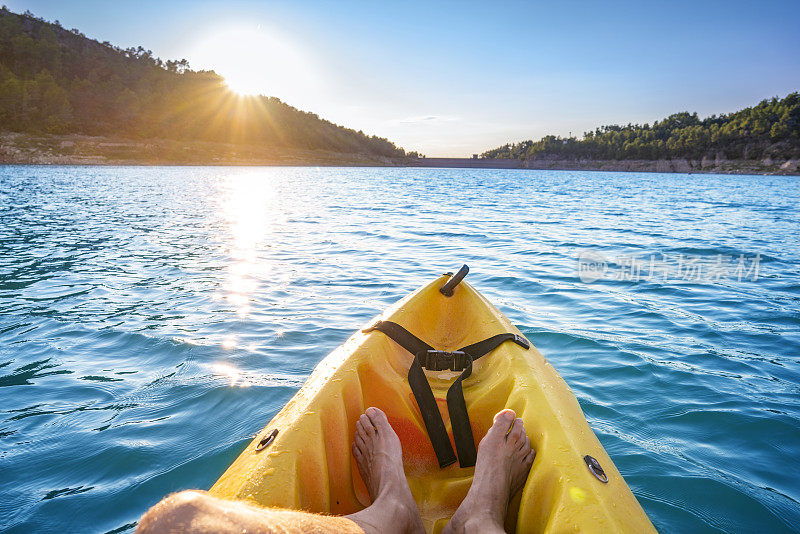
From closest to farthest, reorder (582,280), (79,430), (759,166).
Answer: (79,430)
(582,280)
(759,166)

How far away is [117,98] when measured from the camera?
67.1 metres

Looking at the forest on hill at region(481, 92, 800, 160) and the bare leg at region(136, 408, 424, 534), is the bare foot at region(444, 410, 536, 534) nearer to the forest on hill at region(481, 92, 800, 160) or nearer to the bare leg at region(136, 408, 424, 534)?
the bare leg at region(136, 408, 424, 534)

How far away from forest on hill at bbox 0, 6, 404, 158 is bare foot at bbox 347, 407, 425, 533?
207 ft

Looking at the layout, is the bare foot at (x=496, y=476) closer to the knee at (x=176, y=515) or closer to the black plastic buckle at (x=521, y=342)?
the black plastic buckle at (x=521, y=342)

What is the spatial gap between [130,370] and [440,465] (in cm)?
290

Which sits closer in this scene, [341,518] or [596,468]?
[341,518]

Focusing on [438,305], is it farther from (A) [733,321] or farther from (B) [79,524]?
(A) [733,321]

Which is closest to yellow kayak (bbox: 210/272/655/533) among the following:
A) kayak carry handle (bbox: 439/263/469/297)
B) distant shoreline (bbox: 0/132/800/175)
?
kayak carry handle (bbox: 439/263/469/297)

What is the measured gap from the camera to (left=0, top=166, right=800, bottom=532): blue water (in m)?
2.48

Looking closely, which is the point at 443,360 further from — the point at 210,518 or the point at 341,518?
the point at 210,518

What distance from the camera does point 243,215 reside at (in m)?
14.4

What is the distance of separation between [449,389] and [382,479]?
63cm

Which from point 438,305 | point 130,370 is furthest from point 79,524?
point 438,305

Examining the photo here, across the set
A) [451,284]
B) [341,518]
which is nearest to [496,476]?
[341,518]
